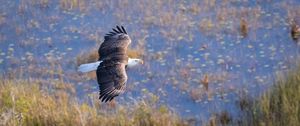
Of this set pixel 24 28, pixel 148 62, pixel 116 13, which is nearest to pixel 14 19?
pixel 24 28

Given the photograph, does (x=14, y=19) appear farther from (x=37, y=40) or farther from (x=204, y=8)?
(x=204, y=8)

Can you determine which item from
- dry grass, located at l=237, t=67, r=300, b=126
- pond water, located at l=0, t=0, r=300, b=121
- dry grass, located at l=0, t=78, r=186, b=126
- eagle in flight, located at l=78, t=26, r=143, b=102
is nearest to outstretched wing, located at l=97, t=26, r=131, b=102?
eagle in flight, located at l=78, t=26, r=143, b=102

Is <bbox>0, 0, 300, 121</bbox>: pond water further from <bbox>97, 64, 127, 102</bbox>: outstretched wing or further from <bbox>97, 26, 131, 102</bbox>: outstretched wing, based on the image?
<bbox>97, 64, 127, 102</bbox>: outstretched wing

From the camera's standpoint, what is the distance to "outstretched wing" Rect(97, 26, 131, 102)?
820 centimetres

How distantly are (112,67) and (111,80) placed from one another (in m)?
0.32

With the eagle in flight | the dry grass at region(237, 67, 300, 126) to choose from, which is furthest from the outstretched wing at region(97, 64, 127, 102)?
the dry grass at region(237, 67, 300, 126)

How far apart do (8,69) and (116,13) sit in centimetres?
244

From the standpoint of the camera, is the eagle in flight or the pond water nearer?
the eagle in flight

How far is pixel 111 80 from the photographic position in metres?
8.34

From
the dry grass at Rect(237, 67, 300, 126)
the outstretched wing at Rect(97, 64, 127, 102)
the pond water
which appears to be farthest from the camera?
the pond water

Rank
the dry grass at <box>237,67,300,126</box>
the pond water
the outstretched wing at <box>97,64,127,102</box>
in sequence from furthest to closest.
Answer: the pond water → the outstretched wing at <box>97,64,127,102</box> → the dry grass at <box>237,67,300,126</box>

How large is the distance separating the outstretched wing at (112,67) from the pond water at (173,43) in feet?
2.40

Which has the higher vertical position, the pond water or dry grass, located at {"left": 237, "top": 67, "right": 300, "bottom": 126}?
dry grass, located at {"left": 237, "top": 67, "right": 300, "bottom": 126}

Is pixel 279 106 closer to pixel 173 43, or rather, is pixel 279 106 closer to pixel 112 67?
pixel 112 67
